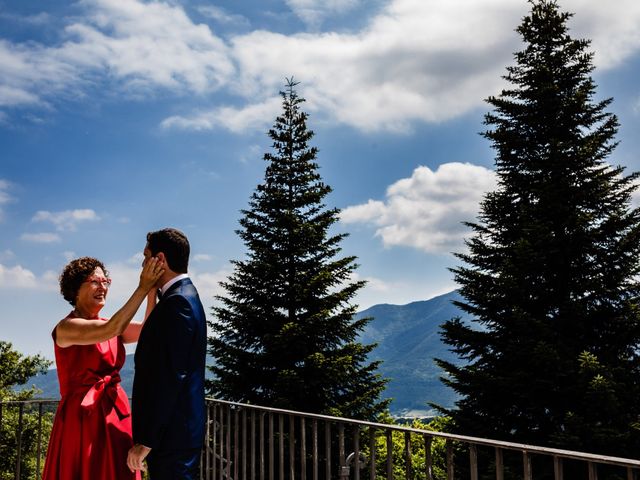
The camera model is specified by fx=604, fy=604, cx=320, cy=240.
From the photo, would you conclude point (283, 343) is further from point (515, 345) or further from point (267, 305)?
point (515, 345)

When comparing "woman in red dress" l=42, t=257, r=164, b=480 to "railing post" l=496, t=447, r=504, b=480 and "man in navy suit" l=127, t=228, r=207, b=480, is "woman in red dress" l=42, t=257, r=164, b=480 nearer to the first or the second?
"man in navy suit" l=127, t=228, r=207, b=480

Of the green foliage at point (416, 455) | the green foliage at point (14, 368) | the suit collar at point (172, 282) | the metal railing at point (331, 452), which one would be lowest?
the green foliage at point (416, 455)

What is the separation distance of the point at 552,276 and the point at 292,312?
9341 mm

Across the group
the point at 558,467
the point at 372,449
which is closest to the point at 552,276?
the point at 372,449

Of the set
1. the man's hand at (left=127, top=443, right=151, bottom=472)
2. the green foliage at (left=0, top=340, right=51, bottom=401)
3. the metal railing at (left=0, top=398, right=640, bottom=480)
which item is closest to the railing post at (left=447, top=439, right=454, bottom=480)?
the metal railing at (left=0, top=398, right=640, bottom=480)

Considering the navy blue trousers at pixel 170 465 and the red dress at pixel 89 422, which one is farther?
the red dress at pixel 89 422

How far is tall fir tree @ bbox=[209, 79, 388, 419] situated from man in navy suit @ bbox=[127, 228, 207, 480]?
16.3 meters

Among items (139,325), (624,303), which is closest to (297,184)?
(624,303)

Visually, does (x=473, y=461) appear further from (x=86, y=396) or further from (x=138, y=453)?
(x=86, y=396)

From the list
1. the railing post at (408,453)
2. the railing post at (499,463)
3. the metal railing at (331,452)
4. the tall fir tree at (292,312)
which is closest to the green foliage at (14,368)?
the metal railing at (331,452)

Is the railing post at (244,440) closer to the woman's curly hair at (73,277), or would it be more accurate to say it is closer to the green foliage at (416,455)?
the woman's curly hair at (73,277)

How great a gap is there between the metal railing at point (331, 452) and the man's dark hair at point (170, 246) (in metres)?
1.44

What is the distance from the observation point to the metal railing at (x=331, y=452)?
283cm

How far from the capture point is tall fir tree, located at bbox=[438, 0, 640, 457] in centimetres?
1334
